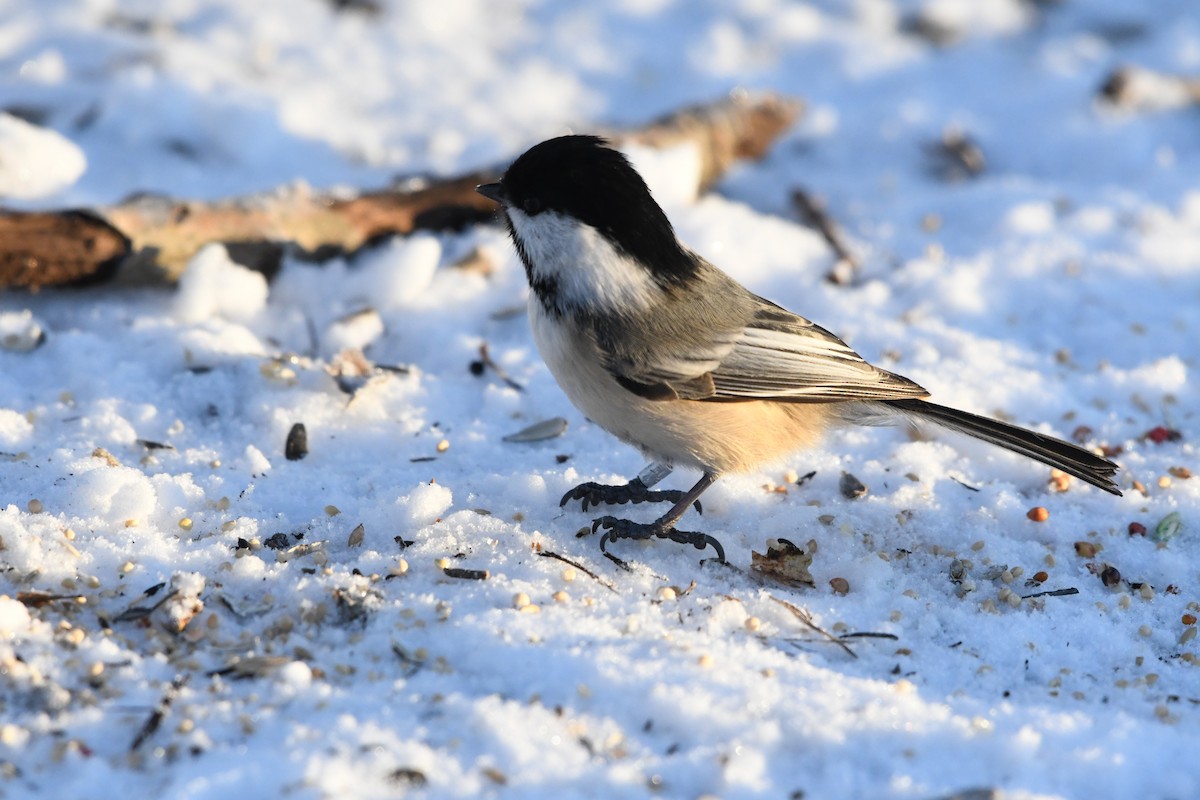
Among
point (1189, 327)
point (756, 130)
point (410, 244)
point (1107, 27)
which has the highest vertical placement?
point (1107, 27)

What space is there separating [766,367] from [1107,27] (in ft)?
12.3

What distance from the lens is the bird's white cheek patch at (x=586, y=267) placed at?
2479 millimetres

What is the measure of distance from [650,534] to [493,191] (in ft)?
2.77

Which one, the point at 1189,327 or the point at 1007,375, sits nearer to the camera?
the point at 1007,375

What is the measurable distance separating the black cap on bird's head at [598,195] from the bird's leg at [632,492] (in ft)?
1.58

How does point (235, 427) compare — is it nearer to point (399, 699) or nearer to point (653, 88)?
point (399, 699)

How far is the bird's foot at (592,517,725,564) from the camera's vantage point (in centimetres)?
251

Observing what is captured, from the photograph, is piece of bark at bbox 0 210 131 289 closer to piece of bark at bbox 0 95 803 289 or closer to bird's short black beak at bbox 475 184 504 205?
piece of bark at bbox 0 95 803 289

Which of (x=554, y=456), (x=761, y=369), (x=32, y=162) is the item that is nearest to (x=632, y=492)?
(x=554, y=456)

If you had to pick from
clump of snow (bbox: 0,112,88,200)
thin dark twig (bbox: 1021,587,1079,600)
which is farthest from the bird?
→ clump of snow (bbox: 0,112,88,200)

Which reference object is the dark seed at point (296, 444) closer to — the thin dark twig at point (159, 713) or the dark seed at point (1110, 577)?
the thin dark twig at point (159, 713)

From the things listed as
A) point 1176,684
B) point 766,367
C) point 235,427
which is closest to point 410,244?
point 235,427

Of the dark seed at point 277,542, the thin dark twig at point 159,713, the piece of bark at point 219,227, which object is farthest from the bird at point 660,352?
the piece of bark at point 219,227

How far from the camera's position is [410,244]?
3.54m
